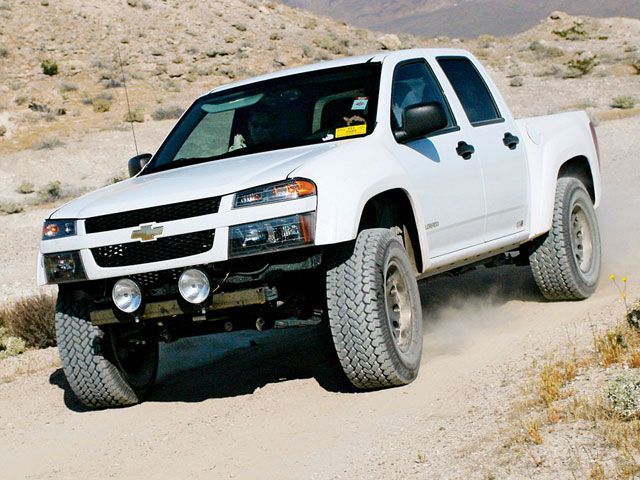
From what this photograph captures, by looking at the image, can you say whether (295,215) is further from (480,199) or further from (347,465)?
(480,199)

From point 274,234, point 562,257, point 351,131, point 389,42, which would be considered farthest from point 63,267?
point 389,42

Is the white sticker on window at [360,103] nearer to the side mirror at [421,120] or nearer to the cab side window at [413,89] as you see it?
the cab side window at [413,89]

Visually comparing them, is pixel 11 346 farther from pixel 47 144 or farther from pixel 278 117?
pixel 47 144

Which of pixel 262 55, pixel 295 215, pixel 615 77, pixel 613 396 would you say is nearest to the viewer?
pixel 613 396

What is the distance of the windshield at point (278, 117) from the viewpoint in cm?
671

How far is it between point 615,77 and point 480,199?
3121 centimetres

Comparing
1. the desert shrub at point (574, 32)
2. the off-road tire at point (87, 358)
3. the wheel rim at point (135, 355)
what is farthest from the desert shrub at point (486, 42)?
the off-road tire at point (87, 358)

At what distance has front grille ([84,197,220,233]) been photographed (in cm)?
570

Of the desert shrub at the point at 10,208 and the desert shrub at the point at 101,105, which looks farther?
the desert shrub at the point at 101,105

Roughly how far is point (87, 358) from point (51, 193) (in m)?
18.8

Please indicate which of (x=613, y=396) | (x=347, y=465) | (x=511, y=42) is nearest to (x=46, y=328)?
(x=347, y=465)

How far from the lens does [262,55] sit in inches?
1844

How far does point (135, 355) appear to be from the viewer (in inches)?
280

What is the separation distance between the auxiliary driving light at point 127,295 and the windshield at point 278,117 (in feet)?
4.04
